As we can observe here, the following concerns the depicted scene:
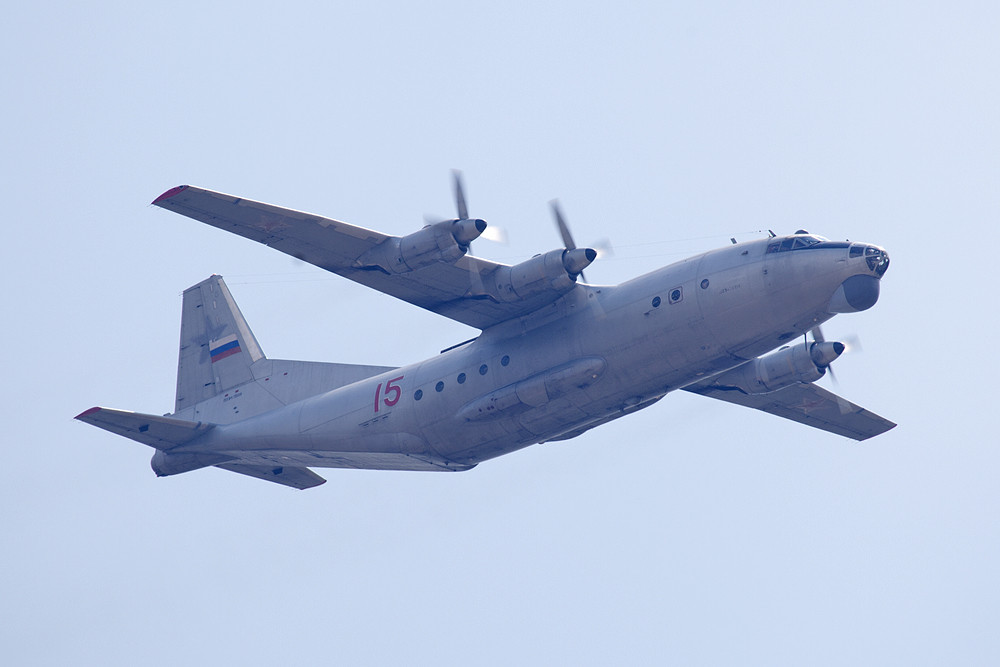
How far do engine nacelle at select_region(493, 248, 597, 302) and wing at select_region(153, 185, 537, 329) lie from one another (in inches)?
16.6

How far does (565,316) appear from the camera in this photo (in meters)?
26.1

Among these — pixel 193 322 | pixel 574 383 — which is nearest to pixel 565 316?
pixel 574 383

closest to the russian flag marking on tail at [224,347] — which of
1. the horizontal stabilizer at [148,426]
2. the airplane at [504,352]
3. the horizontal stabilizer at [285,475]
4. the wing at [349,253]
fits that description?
the airplane at [504,352]

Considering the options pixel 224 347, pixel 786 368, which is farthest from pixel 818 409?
pixel 224 347

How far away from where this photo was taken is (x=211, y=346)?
106 ft

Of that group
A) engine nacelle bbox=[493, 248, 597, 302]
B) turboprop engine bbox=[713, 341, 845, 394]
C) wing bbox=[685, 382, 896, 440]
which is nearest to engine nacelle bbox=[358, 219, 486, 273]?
engine nacelle bbox=[493, 248, 597, 302]

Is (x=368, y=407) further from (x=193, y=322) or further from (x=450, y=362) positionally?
Result: (x=193, y=322)

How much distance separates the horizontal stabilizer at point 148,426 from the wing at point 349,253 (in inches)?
218

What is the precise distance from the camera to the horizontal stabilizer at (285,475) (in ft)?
101

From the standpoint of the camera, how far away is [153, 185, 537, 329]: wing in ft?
80.7

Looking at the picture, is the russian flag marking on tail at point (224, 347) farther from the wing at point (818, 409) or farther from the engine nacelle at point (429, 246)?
the wing at point (818, 409)

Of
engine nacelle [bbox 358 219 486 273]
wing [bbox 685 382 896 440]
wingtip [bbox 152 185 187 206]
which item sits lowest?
wing [bbox 685 382 896 440]

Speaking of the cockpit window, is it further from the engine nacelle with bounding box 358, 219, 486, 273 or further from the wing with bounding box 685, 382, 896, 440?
the wing with bounding box 685, 382, 896, 440

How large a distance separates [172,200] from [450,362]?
687 centimetres
